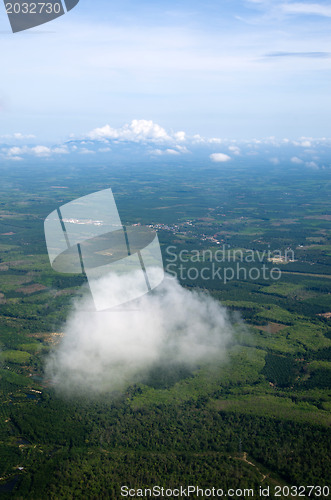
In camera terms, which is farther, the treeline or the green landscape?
the green landscape

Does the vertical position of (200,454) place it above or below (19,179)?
above

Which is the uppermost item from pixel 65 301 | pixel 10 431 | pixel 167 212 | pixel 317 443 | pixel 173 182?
pixel 10 431

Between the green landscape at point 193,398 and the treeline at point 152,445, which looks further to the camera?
the green landscape at point 193,398

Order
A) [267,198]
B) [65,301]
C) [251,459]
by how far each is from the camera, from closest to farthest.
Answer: [251,459] < [65,301] < [267,198]

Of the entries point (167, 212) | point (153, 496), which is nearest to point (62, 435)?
point (153, 496)

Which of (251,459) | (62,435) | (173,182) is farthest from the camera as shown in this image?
(173,182)

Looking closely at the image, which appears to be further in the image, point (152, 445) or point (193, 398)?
point (193, 398)

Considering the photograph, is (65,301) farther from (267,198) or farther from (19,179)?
(19,179)

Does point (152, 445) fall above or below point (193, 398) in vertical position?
above
